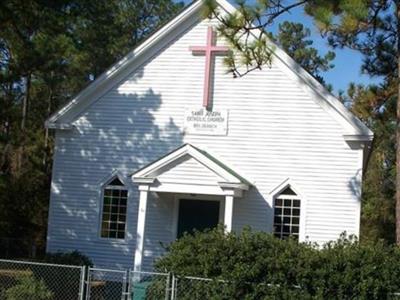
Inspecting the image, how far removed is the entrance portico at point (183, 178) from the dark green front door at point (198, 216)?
1.09m

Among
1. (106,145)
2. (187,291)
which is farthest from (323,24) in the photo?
(106,145)

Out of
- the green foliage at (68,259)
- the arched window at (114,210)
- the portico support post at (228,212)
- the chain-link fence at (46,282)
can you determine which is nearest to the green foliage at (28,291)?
the chain-link fence at (46,282)

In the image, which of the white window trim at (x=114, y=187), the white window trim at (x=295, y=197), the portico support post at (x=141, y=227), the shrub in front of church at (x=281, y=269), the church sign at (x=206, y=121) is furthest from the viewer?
the white window trim at (x=114, y=187)

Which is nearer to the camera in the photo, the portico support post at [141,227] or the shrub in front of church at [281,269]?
the shrub in front of church at [281,269]

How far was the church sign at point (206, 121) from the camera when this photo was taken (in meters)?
19.1

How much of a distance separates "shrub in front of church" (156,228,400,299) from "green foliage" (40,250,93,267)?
6.71 m

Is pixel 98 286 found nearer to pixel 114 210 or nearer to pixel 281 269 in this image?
pixel 114 210

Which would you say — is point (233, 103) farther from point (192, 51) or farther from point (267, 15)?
point (267, 15)

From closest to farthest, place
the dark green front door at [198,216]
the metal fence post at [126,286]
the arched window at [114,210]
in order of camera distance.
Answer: the metal fence post at [126,286], the dark green front door at [198,216], the arched window at [114,210]

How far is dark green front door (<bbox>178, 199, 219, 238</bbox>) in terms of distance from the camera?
19391 millimetres

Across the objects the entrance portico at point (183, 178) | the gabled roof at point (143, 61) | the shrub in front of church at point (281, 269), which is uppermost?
the gabled roof at point (143, 61)

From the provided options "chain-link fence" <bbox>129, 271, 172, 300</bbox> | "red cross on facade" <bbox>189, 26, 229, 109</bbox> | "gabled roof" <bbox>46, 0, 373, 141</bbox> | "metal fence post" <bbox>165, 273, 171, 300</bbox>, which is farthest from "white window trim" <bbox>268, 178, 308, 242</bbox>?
"metal fence post" <bbox>165, 273, 171, 300</bbox>

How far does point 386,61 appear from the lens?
58.5 feet

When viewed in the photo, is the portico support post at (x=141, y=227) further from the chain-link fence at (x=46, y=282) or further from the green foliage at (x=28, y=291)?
the green foliage at (x=28, y=291)
